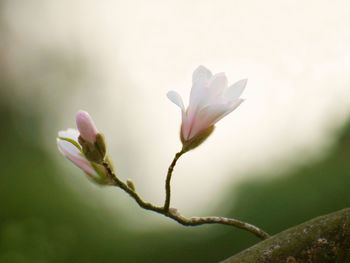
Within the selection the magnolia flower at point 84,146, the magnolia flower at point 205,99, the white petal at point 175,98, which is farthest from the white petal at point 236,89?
the magnolia flower at point 84,146

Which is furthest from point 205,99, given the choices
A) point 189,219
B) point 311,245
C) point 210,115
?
point 311,245

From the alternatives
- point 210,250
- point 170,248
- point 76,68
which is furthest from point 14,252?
point 76,68

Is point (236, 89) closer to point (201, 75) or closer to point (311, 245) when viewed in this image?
point (201, 75)

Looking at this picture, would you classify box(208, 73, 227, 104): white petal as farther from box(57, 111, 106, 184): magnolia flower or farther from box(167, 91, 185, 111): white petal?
box(57, 111, 106, 184): magnolia flower

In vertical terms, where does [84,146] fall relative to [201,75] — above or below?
below

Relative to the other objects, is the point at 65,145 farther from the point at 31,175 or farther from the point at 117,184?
the point at 31,175
